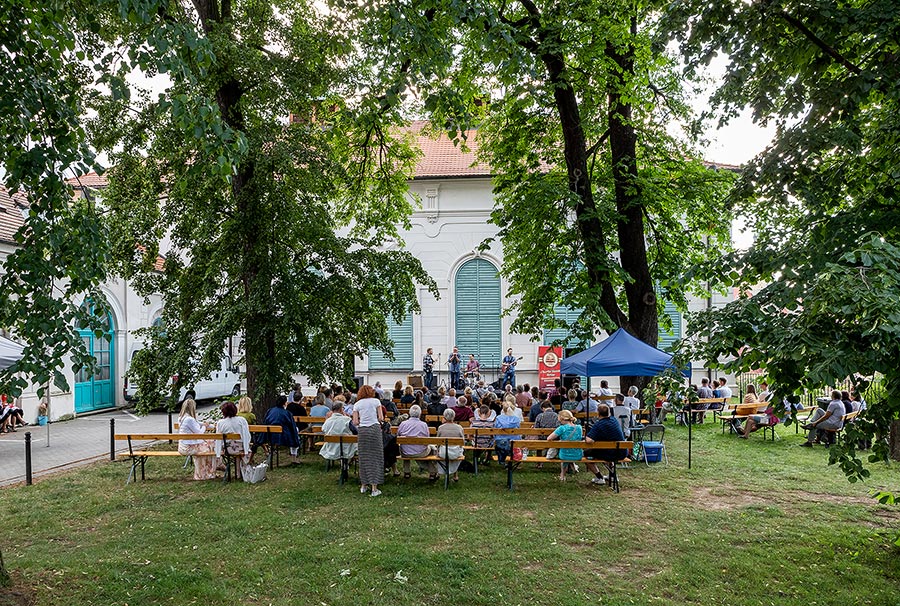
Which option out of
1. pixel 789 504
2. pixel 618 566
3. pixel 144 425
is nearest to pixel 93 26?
pixel 618 566

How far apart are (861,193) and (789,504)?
15.6ft

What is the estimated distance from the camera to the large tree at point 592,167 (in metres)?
13.2

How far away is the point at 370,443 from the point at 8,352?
693 centimetres

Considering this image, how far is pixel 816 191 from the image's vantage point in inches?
279

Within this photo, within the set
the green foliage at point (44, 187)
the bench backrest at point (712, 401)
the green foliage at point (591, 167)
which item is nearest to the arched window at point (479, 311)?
the bench backrest at point (712, 401)

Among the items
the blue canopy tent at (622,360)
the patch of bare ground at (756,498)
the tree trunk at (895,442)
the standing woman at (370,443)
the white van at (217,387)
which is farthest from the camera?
the white van at (217,387)

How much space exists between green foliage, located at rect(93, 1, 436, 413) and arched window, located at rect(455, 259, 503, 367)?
1334cm

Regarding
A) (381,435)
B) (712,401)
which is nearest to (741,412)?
(712,401)

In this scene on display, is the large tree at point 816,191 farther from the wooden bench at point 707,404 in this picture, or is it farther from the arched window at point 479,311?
the arched window at point 479,311

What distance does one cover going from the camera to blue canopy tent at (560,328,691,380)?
11.5 metres

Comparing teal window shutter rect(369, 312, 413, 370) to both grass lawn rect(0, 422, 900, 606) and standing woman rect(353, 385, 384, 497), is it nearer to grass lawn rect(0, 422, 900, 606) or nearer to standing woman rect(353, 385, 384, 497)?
grass lawn rect(0, 422, 900, 606)

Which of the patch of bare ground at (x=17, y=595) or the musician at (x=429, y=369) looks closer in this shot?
the patch of bare ground at (x=17, y=595)

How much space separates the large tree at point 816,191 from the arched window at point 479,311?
19023 millimetres

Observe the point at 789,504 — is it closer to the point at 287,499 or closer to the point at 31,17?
the point at 287,499
